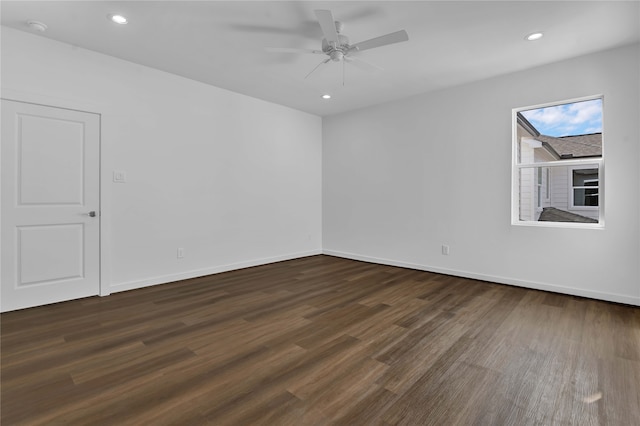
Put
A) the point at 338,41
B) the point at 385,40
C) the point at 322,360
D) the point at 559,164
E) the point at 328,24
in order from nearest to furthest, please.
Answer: the point at 322,360, the point at 328,24, the point at 385,40, the point at 338,41, the point at 559,164

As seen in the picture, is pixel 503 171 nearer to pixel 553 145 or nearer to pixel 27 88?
pixel 553 145

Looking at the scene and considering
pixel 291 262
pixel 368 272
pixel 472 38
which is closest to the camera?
pixel 472 38

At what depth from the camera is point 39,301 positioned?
3.17 m

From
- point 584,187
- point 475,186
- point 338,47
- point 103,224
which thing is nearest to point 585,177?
point 584,187

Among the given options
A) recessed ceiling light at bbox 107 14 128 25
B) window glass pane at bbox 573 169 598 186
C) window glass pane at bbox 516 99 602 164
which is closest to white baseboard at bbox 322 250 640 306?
window glass pane at bbox 573 169 598 186

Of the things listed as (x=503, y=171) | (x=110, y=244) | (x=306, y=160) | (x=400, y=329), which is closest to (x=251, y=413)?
(x=400, y=329)

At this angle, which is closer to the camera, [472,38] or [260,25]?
[260,25]

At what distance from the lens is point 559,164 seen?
12.2 ft

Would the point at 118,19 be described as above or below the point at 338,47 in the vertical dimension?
above

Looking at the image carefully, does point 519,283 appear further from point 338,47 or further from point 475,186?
point 338,47

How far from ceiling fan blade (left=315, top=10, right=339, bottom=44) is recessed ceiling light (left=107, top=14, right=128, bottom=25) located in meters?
1.81

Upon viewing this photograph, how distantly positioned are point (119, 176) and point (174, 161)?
2.23 ft

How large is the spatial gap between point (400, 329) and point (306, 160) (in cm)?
401

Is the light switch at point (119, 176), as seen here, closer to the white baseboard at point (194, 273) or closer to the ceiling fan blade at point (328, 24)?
the white baseboard at point (194, 273)
